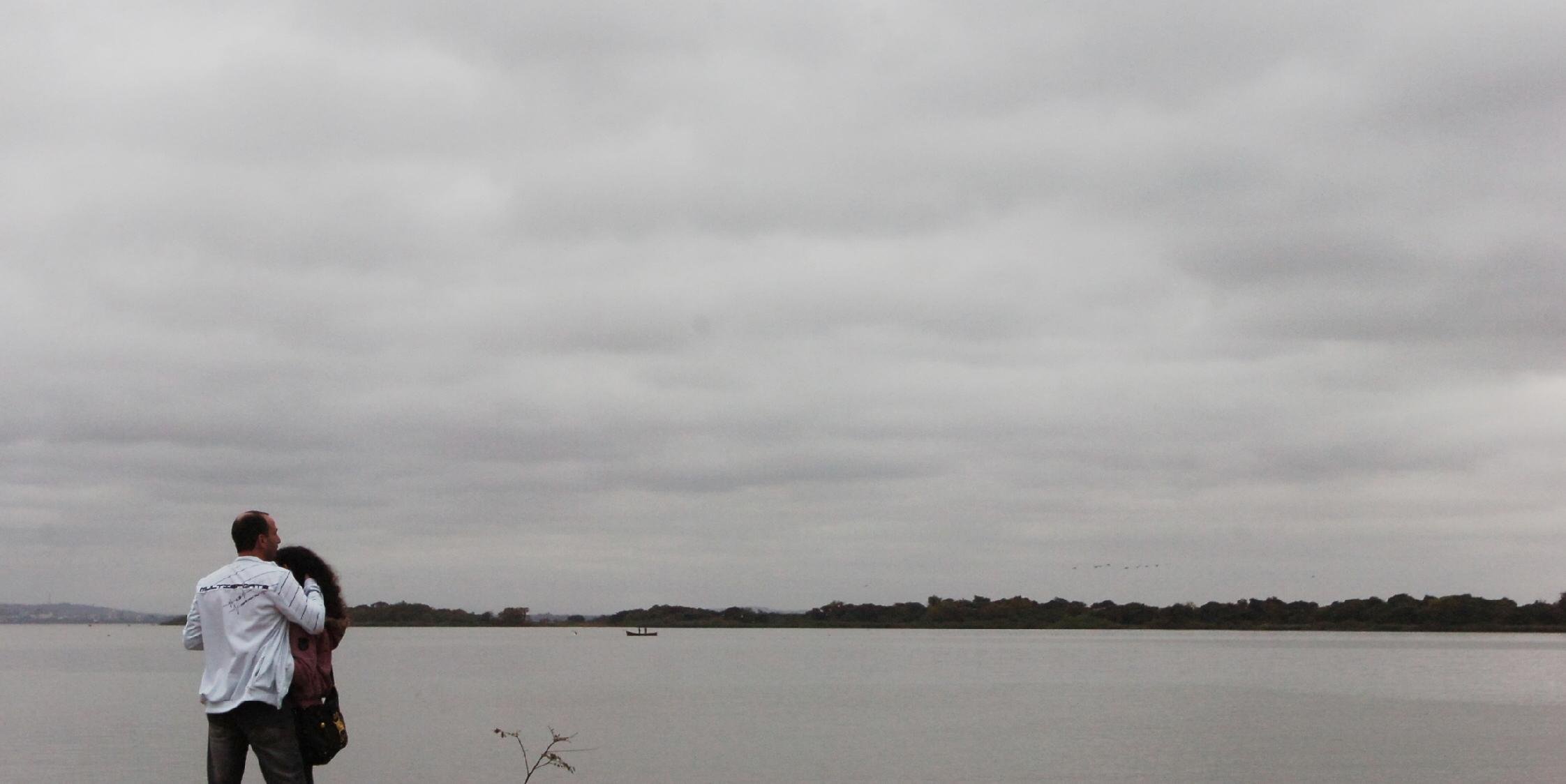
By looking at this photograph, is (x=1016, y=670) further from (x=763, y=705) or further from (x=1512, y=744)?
(x=1512, y=744)

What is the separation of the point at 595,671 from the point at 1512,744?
169 ft

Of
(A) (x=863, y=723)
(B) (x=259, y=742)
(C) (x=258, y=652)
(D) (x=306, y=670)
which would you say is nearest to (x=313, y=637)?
(D) (x=306, y=670)

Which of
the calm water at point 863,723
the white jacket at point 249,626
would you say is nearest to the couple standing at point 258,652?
the white jacket at point 249,626

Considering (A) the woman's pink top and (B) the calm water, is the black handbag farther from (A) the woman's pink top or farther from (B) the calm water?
(B) the calm water

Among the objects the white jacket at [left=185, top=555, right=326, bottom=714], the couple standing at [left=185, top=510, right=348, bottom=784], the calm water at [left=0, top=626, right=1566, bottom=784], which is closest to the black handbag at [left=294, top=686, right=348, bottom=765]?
the couple standing at [left=185, top=510, right=348, bottom=784]

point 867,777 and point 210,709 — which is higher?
point 210,709

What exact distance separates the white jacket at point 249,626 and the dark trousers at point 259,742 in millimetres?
67

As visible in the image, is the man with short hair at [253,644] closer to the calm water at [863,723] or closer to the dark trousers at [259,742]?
the dark trousers at [259,742]

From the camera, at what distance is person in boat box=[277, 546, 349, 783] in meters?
6.28

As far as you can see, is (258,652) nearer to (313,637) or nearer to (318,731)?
(313,637)

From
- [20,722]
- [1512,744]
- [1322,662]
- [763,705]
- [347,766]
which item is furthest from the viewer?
[1322,662]

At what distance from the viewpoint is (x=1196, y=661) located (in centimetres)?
9294

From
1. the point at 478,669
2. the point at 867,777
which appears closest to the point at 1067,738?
the point at 867,777

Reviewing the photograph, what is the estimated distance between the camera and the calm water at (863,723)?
85.6ft
